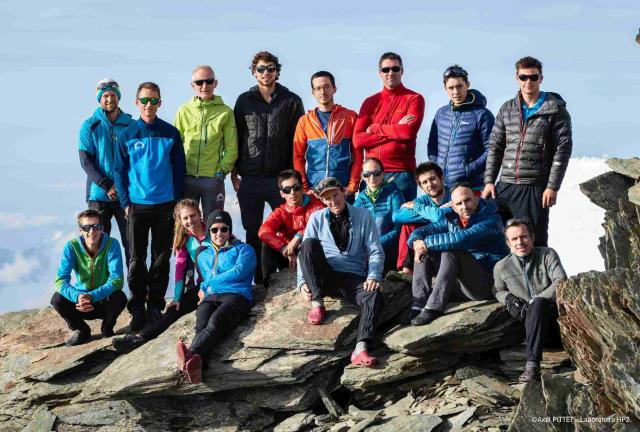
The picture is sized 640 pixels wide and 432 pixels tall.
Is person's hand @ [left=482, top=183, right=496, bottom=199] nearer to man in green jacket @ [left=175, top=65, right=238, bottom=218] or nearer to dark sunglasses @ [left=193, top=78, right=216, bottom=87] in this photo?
man in green jacket @ [left=175, top=65, right=238, bottom=218]

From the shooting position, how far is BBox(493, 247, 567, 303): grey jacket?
15312 millimetres

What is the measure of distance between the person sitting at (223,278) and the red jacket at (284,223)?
0.56 meters

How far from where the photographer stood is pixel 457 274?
1609 cm

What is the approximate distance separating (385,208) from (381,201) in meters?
0.15

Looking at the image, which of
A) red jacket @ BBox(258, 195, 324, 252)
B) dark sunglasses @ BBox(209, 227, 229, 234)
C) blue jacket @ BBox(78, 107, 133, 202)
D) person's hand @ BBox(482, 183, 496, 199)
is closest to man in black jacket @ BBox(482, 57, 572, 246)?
person's hand @ BBox(482, 183, 496, 199)

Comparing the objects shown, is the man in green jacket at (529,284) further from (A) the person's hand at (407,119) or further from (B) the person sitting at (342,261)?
(A) the person's hand at (407,119)

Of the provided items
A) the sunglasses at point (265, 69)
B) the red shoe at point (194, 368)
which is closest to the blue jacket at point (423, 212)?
the sunglasses at point (265, 69)

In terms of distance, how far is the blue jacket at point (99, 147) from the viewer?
18.3 metres

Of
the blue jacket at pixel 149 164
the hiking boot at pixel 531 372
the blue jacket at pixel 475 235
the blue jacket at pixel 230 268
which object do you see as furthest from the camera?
the blue jacket at pixel 149 164

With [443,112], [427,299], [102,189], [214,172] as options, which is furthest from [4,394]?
[443,112]

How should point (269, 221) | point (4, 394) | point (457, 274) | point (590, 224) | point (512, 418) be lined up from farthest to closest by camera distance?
1. point (590, 224)
2. point (4, 394)
3. point (269, 221)
4. point (457, 274)
5. point (512, 418)

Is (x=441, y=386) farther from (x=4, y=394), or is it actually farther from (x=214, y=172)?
(x=4, y=394)

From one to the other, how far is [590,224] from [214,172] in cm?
2115

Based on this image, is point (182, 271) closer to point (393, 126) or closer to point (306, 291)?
point (306, 291)
